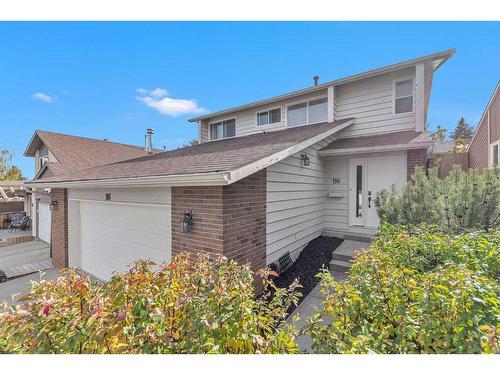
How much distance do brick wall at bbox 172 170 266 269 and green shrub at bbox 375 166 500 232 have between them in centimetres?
267

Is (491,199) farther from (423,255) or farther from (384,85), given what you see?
(384,85)

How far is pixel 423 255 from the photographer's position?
2.83 metres

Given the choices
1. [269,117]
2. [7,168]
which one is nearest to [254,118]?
[269,117]

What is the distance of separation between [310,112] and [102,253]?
8.29 metres

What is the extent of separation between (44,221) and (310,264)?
45.6 ft

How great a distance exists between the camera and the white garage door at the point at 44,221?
39.6 feet

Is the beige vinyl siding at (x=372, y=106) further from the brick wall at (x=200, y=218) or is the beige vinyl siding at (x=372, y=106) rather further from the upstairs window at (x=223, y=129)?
the brick wall at (x=200, y=218)

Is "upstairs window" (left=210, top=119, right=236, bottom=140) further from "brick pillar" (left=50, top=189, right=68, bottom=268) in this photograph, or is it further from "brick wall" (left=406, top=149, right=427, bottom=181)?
"brick wall" (left=406, top=149, right=427, bottom=181)

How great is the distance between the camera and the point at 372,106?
7.93 m

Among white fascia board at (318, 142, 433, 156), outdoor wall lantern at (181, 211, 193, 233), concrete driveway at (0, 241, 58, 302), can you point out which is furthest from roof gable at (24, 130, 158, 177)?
white fascia board at (318, 142, 433, 156)

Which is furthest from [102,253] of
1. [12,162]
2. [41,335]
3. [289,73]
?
[12,162]

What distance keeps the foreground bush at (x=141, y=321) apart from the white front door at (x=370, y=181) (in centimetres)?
620

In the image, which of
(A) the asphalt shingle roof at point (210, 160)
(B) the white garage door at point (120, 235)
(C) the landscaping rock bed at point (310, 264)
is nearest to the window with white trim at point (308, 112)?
(A) the asphalt shingle roof at point (210, 160)

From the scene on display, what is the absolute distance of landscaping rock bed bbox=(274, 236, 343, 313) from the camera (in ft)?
16.7
